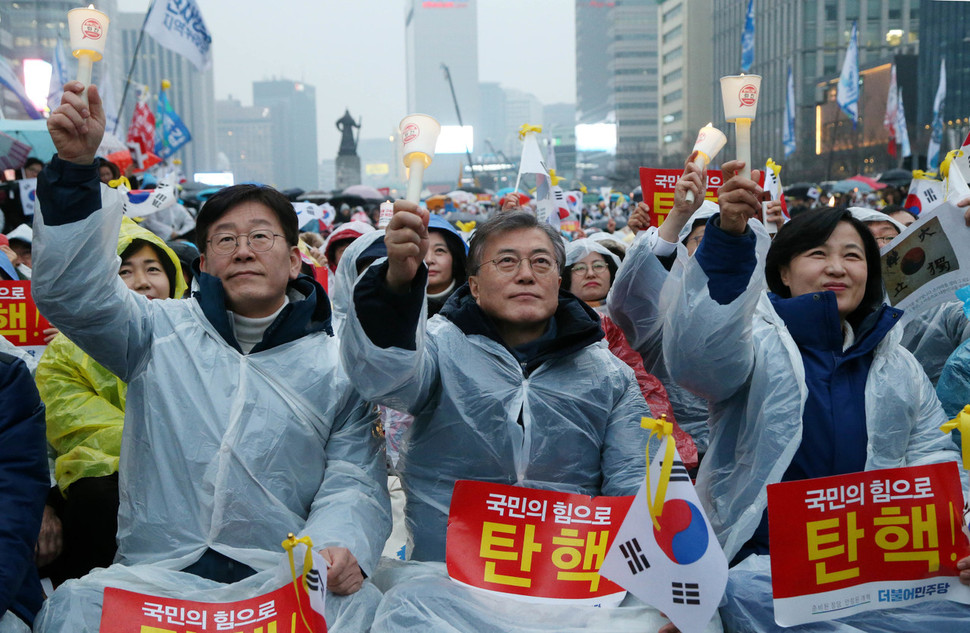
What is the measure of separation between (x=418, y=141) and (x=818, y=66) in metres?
70.7

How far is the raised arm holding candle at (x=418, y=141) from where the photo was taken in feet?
6.87

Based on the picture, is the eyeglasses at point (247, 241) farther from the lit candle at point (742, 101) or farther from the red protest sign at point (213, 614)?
the lit candle at point (742, 101)

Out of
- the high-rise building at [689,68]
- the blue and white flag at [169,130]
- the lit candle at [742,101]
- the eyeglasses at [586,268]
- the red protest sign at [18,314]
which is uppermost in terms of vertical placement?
→ the high-rise building at [689,68]

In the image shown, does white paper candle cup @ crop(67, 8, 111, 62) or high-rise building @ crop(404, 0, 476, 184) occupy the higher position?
high-rise building @ crop(404, 0, 476, 184)

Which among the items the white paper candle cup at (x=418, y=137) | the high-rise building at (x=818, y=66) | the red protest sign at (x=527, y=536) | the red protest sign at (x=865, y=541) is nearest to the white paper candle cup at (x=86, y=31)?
the white paper candle cup at (x=418, y=137)

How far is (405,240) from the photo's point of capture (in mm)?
2117

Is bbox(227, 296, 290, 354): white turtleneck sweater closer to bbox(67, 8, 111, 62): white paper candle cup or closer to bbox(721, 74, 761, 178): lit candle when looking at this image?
bbox(67, 8, 111, 62): white paper candle cup

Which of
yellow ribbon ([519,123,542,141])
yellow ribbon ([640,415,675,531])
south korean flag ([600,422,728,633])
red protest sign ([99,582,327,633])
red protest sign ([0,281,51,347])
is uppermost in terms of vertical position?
yellow ribbon ([519,123,542,141])

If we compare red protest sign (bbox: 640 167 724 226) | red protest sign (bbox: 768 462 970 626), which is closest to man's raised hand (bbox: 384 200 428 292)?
red protest sign (bbox: 768 462 970 626)

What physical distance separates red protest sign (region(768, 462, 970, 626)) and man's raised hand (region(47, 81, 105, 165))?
1808 mm

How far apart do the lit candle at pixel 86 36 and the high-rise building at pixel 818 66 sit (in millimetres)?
47677

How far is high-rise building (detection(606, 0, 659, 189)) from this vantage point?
10481cm

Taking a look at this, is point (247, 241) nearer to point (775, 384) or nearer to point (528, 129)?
point (775, 384)

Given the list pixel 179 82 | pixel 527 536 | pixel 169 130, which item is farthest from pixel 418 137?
pixel 179 82
